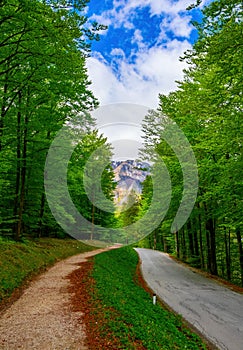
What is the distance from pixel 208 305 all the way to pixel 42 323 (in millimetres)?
6265

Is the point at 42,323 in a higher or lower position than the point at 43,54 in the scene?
lower

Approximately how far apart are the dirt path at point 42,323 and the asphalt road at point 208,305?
357 centimetres

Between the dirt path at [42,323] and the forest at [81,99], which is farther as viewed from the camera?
the forest at [81,99]

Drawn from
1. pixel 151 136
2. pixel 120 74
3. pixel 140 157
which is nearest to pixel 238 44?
pixel 151 136

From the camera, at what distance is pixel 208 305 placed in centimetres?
960

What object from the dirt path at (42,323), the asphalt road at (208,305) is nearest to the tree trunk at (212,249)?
the asphalt road at (208,305)

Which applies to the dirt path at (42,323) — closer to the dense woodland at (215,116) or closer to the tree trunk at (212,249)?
the dense woodland at (215,116)

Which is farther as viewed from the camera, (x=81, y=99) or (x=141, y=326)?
(x=81, y=99)

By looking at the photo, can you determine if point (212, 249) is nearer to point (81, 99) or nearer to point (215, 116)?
point (215, 116)

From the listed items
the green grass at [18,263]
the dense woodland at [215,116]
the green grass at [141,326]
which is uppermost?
the dense woodland at [215,116]

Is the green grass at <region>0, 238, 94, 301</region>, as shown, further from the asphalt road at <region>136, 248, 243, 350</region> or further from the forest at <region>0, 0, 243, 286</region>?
the asphalt road at <region>136, 248, 243, 350</region>

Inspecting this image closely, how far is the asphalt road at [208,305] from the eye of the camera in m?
6.83

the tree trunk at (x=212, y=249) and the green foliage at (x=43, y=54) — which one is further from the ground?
the green foliage at (x=43, y=54)

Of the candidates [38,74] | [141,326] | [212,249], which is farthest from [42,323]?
[212,249]
